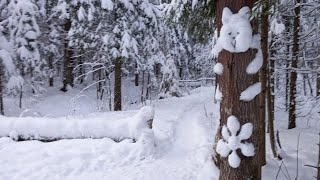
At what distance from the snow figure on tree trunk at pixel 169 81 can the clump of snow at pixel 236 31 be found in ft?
57.4

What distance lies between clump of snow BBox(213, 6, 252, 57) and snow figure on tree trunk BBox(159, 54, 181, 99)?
1750cm

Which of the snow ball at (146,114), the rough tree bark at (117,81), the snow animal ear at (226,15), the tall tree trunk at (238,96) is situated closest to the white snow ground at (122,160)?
the snow ball at (146,114)

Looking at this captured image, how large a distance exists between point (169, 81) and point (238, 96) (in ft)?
60.4

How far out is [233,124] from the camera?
15.1ft

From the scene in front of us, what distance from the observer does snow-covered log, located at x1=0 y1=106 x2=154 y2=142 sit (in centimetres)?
906

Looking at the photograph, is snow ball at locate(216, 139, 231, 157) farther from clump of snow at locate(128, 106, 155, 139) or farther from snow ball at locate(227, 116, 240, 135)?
clump of snow at locate(128, 106, 155, 139)

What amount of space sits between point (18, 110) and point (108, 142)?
1485 centimetres

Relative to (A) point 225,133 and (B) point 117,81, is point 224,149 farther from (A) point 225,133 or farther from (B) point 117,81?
(B) point 117,81

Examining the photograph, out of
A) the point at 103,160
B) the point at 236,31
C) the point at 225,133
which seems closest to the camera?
the point at 236,31

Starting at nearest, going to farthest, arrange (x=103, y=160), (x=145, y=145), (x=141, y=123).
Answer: (x=103, y=160) → (x=145, y=145) → (x=141, y=123)

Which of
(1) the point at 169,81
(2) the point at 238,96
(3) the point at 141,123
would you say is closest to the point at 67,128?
(3) the point at 141,123

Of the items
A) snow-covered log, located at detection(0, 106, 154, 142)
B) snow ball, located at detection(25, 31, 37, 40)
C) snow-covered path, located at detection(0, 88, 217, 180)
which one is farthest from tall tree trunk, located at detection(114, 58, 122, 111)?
snow-covered log, located at detection(0, 106, 154, 142)

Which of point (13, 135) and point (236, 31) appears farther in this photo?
point (13, 135)

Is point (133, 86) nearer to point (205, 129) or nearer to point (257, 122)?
point (205, 129)
